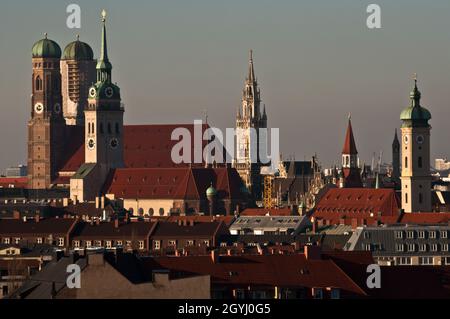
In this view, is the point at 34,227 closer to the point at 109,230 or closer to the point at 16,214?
the point at 109,230

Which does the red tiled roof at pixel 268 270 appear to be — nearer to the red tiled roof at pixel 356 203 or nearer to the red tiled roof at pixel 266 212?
the red tiled roof at pixel 266 212

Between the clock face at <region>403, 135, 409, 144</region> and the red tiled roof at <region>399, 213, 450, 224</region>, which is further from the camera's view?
the clock face at <region>403, 135, 409, 144</region>

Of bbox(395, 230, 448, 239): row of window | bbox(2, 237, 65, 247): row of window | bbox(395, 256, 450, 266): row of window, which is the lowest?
bbox(395, 256, 450, 266): row of window

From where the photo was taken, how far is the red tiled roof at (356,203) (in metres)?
182

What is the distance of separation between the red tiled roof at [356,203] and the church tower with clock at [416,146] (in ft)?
7.73

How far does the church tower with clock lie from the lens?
7441 inches

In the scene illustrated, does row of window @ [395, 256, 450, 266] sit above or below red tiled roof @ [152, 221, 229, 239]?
below

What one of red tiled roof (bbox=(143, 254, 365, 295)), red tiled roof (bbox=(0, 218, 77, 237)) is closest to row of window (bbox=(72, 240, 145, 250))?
red tiled roof (bbox=(0, 218, 77, 237))

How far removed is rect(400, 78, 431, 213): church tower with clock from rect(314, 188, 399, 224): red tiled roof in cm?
236

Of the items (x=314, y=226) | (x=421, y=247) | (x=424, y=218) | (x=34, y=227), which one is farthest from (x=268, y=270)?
(x=424, y=218)

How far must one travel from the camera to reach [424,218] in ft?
522

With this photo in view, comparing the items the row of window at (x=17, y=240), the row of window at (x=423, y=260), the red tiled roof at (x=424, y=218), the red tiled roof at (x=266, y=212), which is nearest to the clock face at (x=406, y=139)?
the red tiled roof at (x=266, y=212)

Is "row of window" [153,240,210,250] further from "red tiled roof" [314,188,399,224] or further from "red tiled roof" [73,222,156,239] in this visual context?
"red tiled roof" [314,188,399,224]
